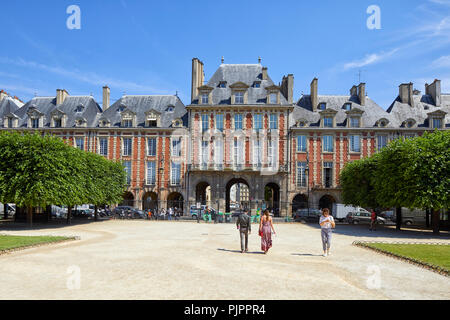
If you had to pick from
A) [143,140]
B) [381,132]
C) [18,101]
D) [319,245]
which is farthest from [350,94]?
[18,101]

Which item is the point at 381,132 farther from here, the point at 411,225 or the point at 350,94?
the point at 411,225

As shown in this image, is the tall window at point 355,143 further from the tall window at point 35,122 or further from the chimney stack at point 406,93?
the tall window at point 35,122

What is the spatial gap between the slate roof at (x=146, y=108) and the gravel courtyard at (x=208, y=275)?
3292 cm

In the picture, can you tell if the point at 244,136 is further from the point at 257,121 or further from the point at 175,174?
the point at 175,174

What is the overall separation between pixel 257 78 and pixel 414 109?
19.8m

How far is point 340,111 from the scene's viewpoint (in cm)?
4578

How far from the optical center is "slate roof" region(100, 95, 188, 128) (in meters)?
46.0

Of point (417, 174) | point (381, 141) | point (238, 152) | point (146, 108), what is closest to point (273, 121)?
point (238, 152)

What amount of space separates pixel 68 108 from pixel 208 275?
145 ft

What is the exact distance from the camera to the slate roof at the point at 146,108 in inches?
1811

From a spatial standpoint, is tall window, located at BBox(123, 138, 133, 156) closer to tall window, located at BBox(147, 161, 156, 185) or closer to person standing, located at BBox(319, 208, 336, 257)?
tall window, located at BBox(147, 161, 156, 185)

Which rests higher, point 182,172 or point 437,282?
point 182,172
